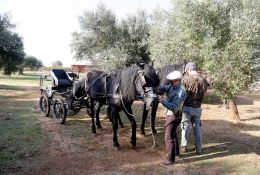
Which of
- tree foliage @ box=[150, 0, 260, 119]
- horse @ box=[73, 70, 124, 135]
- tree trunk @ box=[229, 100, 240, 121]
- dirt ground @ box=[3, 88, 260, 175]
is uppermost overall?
tree foliage @ box=[150, 0, 260, 119]

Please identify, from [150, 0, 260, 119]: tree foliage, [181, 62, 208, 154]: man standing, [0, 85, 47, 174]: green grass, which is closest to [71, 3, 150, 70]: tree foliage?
[150, 0, 260, 119]: tree foliage

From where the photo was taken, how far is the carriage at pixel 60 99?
1048 centimetres

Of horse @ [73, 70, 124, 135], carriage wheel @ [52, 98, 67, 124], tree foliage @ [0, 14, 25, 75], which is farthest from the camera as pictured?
tree foliage @ [0, 14, 25, 75]

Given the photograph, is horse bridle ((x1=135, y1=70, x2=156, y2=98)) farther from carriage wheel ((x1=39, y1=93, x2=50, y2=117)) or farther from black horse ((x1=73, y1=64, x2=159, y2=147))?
carriage wheel ((x1=39, y1=93, x2=50, y2=117))

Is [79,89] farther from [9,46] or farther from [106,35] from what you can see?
[9,46]

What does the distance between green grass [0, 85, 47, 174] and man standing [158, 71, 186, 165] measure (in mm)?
3273

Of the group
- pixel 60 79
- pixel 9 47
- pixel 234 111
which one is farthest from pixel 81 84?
pixel 9 47

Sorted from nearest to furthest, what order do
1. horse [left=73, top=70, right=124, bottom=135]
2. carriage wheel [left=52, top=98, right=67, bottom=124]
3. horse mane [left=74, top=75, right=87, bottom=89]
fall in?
horse [left=73, top=70, right=124, bottom=135]
horse mane [left=74, top=75, right=87, bottom=89]
carriage wheel [left=52, top=98, right=67, bottom=124]

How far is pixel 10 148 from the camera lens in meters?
7.62

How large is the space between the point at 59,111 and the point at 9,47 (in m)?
20.3

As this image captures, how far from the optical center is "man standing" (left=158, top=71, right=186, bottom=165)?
629cm

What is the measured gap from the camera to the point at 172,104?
6.25 meters

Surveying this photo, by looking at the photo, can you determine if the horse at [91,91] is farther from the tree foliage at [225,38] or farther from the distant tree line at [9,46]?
the distant tree line at [9,46]

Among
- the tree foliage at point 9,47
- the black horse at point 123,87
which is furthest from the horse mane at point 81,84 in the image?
the tree foliage at point 9,47
